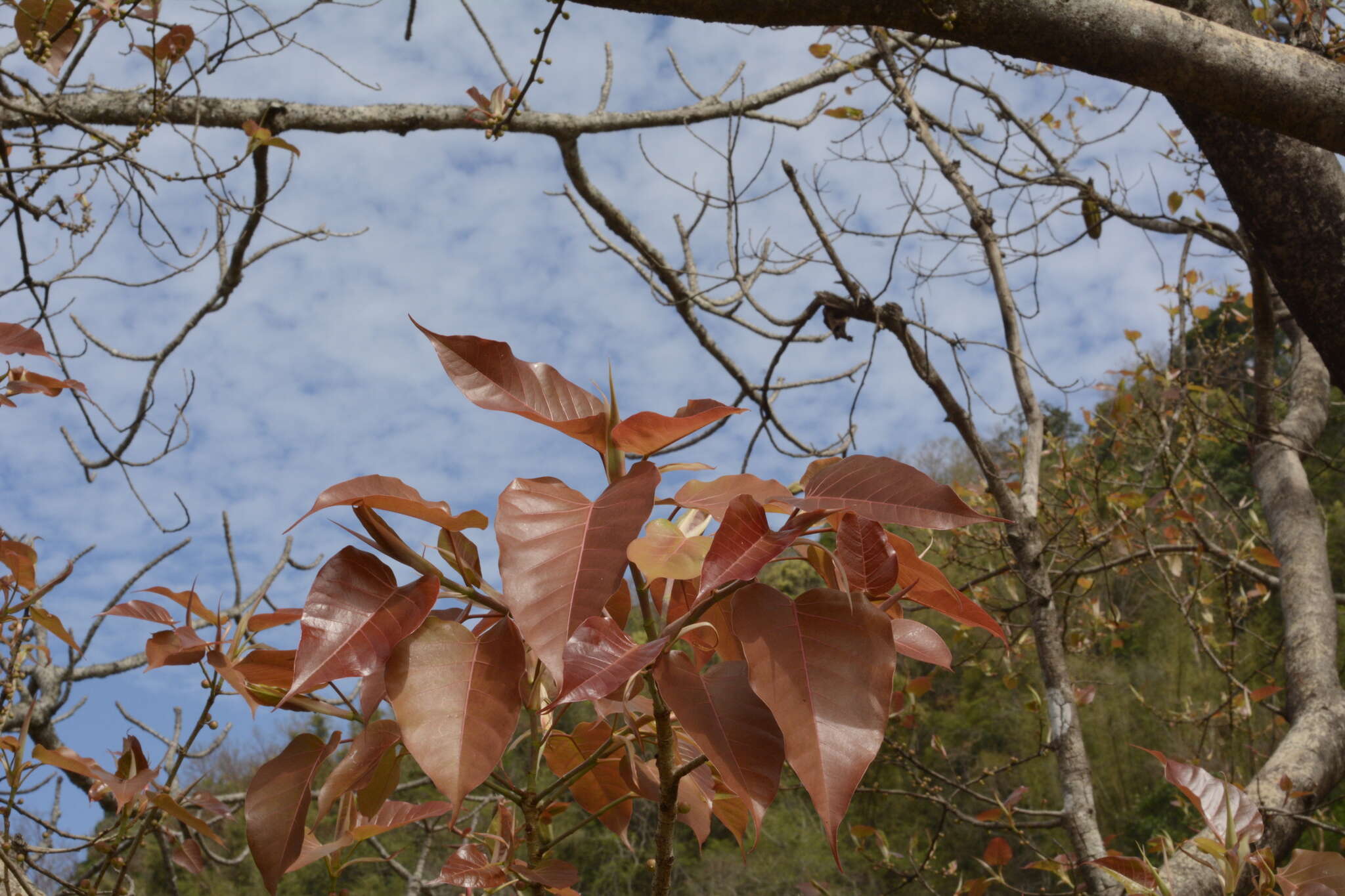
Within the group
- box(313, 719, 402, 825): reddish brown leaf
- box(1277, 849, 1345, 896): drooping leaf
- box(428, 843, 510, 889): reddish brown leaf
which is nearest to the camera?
box(313, 719, 402, 825): reddish brown leaf

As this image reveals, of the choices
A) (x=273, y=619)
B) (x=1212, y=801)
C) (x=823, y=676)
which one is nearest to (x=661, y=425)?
(x=823, y=676)

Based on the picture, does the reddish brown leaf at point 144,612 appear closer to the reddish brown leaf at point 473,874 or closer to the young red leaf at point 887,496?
the reddish brown leaf at point 473,874

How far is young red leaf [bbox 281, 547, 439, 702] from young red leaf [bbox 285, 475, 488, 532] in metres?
0.03

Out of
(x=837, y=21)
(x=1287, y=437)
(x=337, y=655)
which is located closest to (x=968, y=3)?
(x=837, y=21)

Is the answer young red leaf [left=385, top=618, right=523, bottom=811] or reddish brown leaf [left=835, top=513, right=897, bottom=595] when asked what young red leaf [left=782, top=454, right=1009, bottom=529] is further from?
young red leaf [left=385, top=618, right=523, bottom=811]

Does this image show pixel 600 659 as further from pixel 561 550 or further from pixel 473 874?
pixel 473 874

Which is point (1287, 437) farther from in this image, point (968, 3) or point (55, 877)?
point (55, 877)

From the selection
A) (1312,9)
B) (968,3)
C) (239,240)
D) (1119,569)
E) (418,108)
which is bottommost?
(1119,569)

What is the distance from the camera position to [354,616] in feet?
1.48

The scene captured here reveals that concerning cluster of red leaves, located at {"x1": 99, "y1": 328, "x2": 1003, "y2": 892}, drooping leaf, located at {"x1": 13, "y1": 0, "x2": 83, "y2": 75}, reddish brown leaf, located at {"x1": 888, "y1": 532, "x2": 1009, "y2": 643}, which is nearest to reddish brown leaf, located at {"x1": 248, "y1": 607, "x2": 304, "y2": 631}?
cluster of red leaves, located at {"x1": 99, "y1": 328, "x2": 1003, "y2": 892}

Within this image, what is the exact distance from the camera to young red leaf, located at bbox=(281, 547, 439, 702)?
1.41ft

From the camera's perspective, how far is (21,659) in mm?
1230

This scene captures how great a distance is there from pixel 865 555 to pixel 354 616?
255 mm

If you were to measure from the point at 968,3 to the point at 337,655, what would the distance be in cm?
99
